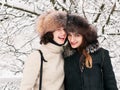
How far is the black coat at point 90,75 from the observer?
2951 mm

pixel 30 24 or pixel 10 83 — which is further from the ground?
pixel 30 24

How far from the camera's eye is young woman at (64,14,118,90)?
9.70 feet

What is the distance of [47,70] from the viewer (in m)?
2.97

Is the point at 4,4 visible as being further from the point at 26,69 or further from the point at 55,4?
the point at 26,69

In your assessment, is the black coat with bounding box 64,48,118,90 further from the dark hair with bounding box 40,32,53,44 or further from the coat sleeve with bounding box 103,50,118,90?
the dark hair with bounding box 40,32,53,44

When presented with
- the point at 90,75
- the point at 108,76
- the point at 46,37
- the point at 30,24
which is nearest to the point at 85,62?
the point at 90,75

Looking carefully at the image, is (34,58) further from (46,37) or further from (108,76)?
(108,76)

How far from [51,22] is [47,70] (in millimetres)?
359

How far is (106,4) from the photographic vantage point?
6.45 metres

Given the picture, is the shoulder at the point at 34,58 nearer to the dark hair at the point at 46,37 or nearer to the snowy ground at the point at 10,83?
the dark hair at the point at 46,37

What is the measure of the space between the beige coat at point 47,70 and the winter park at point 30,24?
3.31 meters

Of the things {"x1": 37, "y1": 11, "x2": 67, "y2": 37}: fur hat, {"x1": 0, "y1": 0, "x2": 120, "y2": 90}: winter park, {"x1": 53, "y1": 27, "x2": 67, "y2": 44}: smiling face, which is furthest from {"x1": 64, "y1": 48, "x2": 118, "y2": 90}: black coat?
{"x1": 0, "y1": 0, "x2": 120, "y2": 90}: winter park

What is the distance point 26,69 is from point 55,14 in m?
Result: 0.49

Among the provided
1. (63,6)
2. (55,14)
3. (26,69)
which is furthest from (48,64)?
(63,6)
